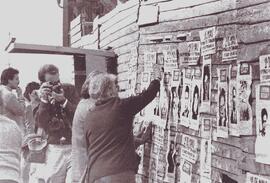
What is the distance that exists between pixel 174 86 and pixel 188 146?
0.63 m

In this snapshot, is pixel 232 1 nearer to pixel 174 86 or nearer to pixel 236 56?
pixel 236 56

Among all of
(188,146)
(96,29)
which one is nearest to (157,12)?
(188,146)

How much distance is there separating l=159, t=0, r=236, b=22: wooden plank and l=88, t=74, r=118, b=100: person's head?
1.00 metres

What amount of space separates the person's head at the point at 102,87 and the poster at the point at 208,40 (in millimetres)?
858

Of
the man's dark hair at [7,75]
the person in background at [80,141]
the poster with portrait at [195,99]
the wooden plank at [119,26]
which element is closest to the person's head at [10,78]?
the man's dark hair at [7,75]

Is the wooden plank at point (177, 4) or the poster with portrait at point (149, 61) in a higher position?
the wooden plank at point (177, 4)

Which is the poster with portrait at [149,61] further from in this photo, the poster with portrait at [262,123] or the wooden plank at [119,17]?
the poster with portrait at [262,123]

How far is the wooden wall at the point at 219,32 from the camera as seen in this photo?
395 cm

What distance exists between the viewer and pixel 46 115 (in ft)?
21.8

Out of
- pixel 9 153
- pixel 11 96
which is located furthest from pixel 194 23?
pixel 11 96

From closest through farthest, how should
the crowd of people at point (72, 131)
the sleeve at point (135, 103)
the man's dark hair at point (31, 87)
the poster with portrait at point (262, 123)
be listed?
1. the poster with portrait at point (262, 123)
2. the crowd of people at point (72, 131)
3. the sleeve at point (135, 103)
4. the man's dark hair at point (31, 87)

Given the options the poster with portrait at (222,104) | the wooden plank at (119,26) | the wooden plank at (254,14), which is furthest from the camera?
the wooden plank at (119,26)

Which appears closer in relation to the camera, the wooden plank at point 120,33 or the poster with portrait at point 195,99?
the poster with portrait at point 195,99

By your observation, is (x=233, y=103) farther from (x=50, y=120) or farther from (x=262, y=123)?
(x=50, y=120)
